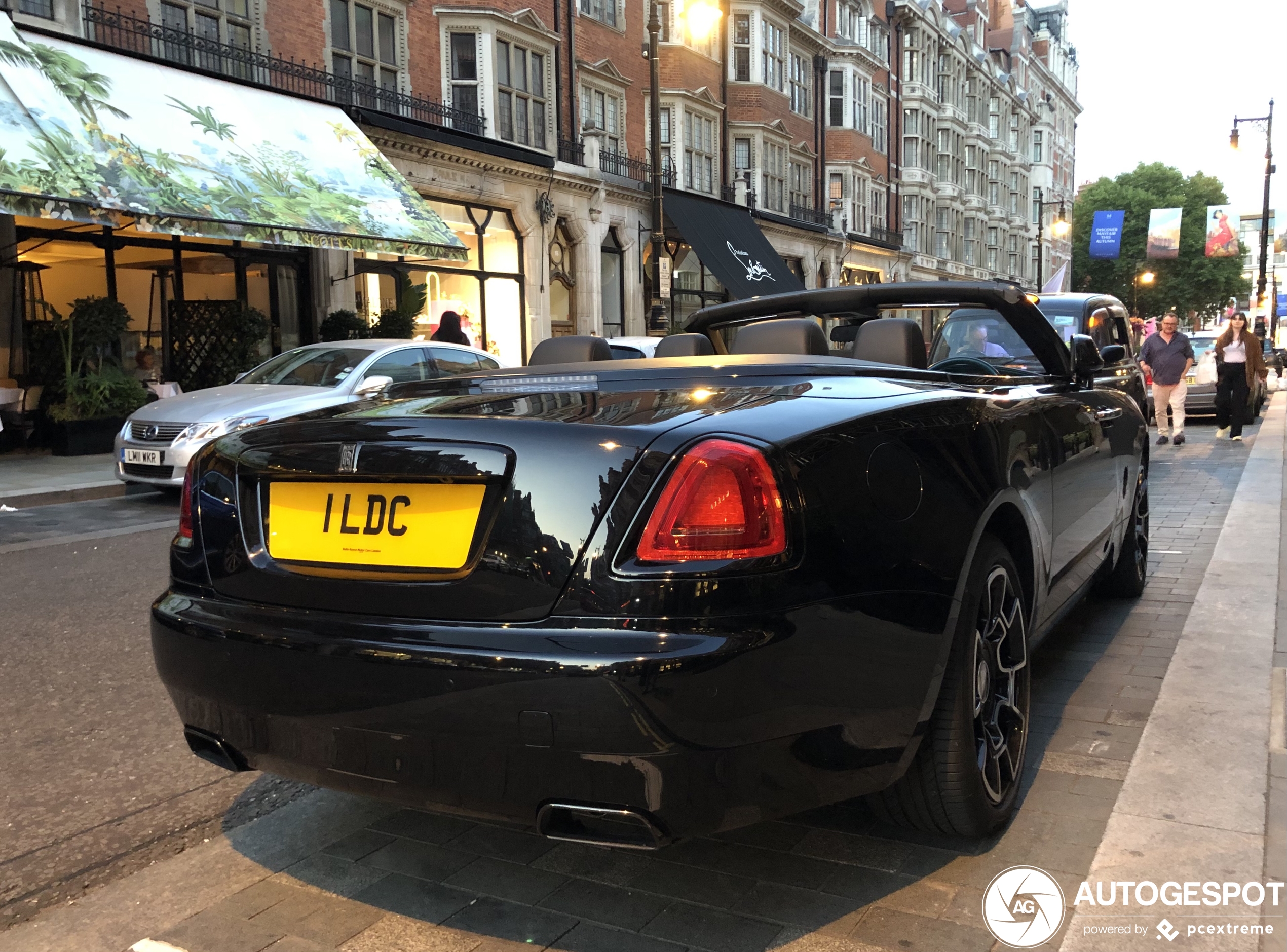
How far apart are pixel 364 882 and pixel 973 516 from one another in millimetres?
1691

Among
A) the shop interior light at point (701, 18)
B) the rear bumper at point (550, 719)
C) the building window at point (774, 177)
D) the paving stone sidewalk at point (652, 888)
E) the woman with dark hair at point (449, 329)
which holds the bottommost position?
the paving stone sidewalk at point (652, 888)

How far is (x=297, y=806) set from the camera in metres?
3.15

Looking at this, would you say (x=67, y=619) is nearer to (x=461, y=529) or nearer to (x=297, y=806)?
(x=297, y=806)

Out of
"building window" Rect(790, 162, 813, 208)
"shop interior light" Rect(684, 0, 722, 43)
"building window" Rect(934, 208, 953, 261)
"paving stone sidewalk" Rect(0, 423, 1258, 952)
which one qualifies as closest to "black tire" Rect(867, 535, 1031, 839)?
"paving stone sidewalk" Rect(0, 423, 1258, 952)

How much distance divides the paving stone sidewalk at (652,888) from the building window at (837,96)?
3715 cm

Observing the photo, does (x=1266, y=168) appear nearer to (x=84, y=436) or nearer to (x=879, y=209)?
(x=879, y=209)

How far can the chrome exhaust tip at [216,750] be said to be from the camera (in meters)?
2.45

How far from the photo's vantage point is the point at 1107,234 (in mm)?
43594

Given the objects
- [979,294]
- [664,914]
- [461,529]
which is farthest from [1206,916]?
[979,294]

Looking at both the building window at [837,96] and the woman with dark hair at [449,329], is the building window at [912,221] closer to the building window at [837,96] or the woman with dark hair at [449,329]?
the building window at [837,96]

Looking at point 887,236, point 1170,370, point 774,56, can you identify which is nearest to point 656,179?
point 1170,370

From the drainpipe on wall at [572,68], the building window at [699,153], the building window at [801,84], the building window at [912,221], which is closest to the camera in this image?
the drainpipe on wall at [572,68]

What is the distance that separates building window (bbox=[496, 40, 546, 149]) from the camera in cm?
2178

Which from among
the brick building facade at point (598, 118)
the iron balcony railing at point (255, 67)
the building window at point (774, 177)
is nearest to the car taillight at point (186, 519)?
the brick building facade at point (598, 118)
